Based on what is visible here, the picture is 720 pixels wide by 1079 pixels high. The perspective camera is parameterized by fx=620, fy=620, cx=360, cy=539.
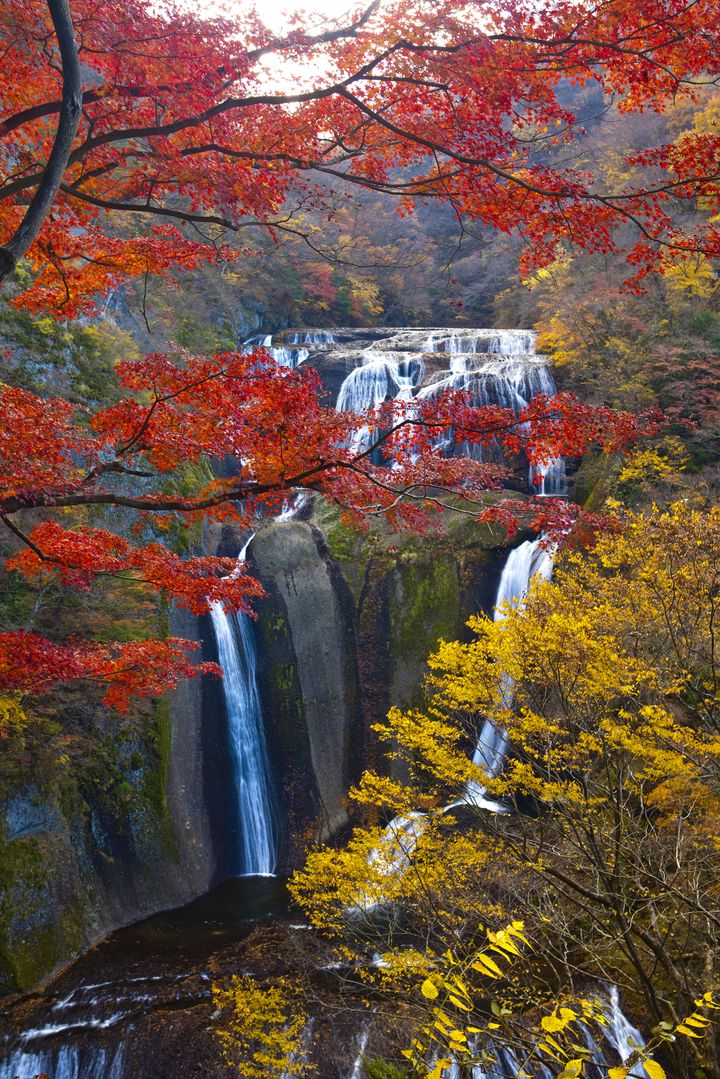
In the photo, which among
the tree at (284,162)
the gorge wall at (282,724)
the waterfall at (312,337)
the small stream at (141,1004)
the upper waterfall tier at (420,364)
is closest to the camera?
the tree at (284,162)

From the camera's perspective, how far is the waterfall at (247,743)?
12695mm

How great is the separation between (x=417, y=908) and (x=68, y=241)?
7.58 metres

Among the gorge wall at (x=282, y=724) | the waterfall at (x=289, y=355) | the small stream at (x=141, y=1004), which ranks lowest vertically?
the small stream at (x=141, y=1004)

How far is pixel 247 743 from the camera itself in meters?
13.5

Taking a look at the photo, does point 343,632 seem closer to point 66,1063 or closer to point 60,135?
point 66,1063

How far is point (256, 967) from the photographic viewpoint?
8.23 m

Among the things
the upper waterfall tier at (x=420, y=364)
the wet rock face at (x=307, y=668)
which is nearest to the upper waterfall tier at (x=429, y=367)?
the upper waterfall tier at (x=420, y=364)

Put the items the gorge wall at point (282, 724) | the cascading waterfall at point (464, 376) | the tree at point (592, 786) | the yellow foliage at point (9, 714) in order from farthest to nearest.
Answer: the cascading waterfall at point (464, 376)
the gorge wall at point (282, 724)
the yellow foliage at point (9, 714)
the tree at point (592, 786)

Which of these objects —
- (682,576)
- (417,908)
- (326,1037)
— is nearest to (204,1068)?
(326,1037)

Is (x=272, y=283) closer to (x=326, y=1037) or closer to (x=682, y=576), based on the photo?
(x=682, y=576)

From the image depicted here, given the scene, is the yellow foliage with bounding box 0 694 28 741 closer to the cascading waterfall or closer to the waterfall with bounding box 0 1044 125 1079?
the waterfall with bounding box 0 1044 125 1079

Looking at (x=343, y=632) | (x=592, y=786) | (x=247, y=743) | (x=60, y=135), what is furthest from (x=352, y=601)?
(x=60, y=135)

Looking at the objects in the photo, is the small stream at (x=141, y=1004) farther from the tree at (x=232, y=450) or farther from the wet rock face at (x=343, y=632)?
the tree at (x=232, y=450)

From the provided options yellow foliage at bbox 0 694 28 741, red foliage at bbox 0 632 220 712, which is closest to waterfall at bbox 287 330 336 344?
red foliage at bbox 0 632 220 712
